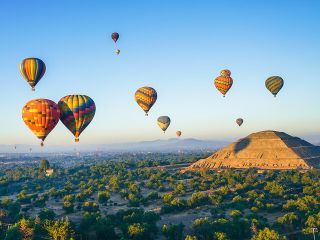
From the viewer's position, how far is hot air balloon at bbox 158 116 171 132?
127 m

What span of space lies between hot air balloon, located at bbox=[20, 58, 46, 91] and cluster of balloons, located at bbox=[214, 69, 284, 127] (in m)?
57.2

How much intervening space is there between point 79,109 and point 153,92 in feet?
111

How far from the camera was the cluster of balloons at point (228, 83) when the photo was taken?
364 ft

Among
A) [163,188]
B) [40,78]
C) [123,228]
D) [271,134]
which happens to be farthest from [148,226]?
[271,134]

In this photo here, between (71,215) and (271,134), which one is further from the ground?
(271,134)

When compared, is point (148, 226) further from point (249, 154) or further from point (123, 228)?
point (249, 154)

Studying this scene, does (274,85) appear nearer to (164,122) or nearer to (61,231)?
(164,122)

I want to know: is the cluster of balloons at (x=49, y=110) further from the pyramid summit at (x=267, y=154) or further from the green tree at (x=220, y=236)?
the pyramid summit at (x=267, y=154)

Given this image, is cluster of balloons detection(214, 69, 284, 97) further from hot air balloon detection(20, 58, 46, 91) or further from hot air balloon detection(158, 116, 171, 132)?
hot air balloon detection(20, 58, 46, 91)

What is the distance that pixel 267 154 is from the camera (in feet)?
506

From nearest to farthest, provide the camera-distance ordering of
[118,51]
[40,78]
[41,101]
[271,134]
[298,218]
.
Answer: [298,218]
[41,101]
[40,78]
[118,51]
[271,134]

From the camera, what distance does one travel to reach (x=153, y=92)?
319 feet

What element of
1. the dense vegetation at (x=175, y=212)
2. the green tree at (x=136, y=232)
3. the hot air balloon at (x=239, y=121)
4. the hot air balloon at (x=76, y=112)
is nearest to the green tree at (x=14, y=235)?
the dense vegetation at (x=175, y=212)

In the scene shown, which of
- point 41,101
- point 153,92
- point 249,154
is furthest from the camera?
point 249,154
